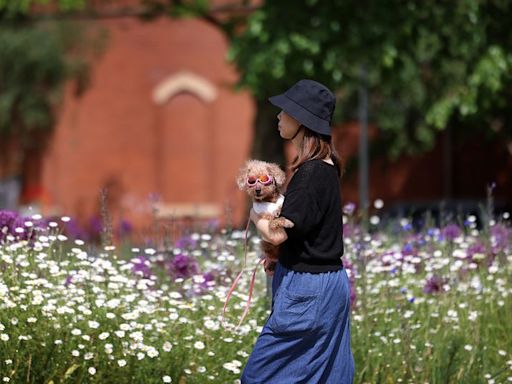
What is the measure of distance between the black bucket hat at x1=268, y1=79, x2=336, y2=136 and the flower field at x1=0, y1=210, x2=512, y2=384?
1.50m

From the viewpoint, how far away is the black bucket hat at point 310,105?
193 inches

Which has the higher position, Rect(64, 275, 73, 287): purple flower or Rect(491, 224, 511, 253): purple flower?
Rect(491, 224, 511, 253): purple flower

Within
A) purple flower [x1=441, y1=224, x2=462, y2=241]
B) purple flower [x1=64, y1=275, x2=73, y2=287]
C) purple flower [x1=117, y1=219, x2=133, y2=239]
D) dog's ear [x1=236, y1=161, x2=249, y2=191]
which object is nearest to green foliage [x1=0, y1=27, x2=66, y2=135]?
purple flower [x1=117, y1=219, x2=133, y2=239]

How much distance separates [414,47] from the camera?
15.0 m

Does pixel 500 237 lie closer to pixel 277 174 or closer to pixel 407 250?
pixel 407 250

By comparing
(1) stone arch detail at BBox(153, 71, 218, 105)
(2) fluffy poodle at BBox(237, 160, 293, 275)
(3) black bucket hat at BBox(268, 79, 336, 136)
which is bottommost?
(2) fluffy poodle at BBox(237, 160, 293, 275)

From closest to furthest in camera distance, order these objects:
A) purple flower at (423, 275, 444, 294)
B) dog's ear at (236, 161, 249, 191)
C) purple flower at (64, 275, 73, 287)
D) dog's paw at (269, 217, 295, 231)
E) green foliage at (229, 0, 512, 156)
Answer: dog's paw at (269, 217, 295, 231)
dog's ear at (236, 161, 249, 191)
purple flower at (64, 275, 73, 287)
purple flower at (423, 275, 444, 294)
green foliage at (229, 0, 512, 156)

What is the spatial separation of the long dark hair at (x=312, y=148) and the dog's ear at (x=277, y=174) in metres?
0.09

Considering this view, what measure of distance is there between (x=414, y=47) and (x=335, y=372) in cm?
1049

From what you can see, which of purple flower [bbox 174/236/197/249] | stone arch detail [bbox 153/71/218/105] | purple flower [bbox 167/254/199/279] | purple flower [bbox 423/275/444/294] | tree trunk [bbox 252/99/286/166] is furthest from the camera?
stone arch detail [bbox 153/71/218/105]

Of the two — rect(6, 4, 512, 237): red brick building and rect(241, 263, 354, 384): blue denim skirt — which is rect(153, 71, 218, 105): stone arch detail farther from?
rect(241, 263, 354, 384): blue denim skirt

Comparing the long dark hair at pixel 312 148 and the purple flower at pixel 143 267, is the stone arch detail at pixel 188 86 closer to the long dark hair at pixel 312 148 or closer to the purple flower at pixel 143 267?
the purple flower at pixel 143 267

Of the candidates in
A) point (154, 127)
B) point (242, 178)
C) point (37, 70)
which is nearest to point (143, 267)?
point (242, 178)

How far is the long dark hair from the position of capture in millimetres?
4906
